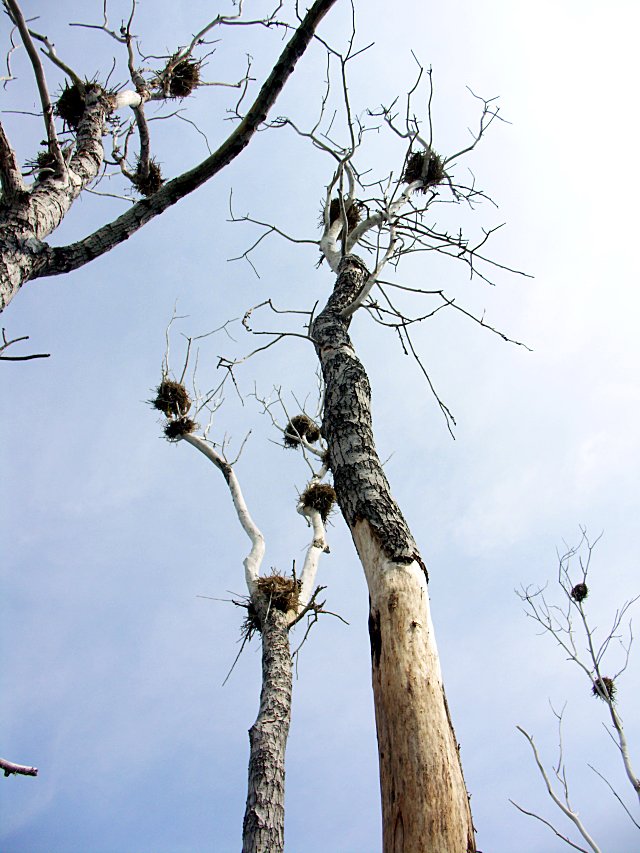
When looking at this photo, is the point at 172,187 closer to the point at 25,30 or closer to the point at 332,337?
the point at 25,30

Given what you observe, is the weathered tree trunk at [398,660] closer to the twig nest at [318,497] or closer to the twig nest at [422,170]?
the twig nest at [422,170]

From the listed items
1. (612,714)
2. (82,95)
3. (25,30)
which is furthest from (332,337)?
(612,714)

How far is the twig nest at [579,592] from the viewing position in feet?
24.7

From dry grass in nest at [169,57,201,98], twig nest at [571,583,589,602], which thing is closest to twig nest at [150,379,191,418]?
dry grass in nest at [169,57,201,98]

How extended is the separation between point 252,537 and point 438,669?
4.29 m

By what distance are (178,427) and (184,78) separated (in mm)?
3943

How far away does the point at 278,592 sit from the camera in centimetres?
535

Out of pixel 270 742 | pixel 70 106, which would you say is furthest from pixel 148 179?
pixel 270 742

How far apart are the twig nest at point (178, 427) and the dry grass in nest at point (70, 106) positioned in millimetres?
3109

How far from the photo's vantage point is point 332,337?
11.1 ft

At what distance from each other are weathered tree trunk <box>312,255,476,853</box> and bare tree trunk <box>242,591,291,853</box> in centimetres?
253

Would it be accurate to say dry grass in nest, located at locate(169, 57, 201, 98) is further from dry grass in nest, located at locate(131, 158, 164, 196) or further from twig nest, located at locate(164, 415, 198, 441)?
twig nest, located at locate(164, 415, 198, 441)

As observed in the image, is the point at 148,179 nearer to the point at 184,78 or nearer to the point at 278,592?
the point at 184,78

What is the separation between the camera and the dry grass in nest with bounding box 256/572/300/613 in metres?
5.34
